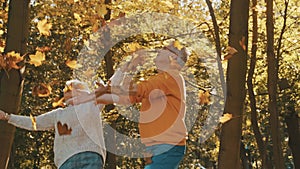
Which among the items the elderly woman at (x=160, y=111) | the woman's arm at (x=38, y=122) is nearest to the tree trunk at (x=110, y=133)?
the woman's arm at (x=38, y=122)

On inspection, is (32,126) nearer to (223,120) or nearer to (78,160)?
(78,160)

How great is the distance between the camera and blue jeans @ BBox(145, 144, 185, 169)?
14.1 ft

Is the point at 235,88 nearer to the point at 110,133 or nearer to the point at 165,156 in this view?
the point at 165,156

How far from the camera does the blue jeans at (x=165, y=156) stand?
429 centimetres

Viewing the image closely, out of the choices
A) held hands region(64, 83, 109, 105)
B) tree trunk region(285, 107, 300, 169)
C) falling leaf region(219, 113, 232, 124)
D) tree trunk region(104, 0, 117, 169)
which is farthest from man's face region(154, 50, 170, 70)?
tree trunk region(285, 107, 300, 169)

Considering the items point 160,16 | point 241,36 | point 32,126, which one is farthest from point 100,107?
point 160,16

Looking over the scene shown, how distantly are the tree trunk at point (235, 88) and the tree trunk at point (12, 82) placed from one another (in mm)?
2283

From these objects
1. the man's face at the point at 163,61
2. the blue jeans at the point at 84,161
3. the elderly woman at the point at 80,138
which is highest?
the man's face at the point at 163,61

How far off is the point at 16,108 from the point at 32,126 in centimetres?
90

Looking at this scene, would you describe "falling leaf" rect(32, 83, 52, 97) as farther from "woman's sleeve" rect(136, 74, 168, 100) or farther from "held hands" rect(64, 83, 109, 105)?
"woman's sleeve" rect(136, 74, 168, 100)

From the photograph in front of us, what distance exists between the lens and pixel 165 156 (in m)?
4.29

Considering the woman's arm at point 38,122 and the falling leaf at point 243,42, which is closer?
the woman's arm at point 38,122

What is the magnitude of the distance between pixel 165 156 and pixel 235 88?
2.15m

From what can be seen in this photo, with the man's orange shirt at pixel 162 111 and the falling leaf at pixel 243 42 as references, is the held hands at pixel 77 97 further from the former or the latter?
the falling leaf at pixel 243 42
